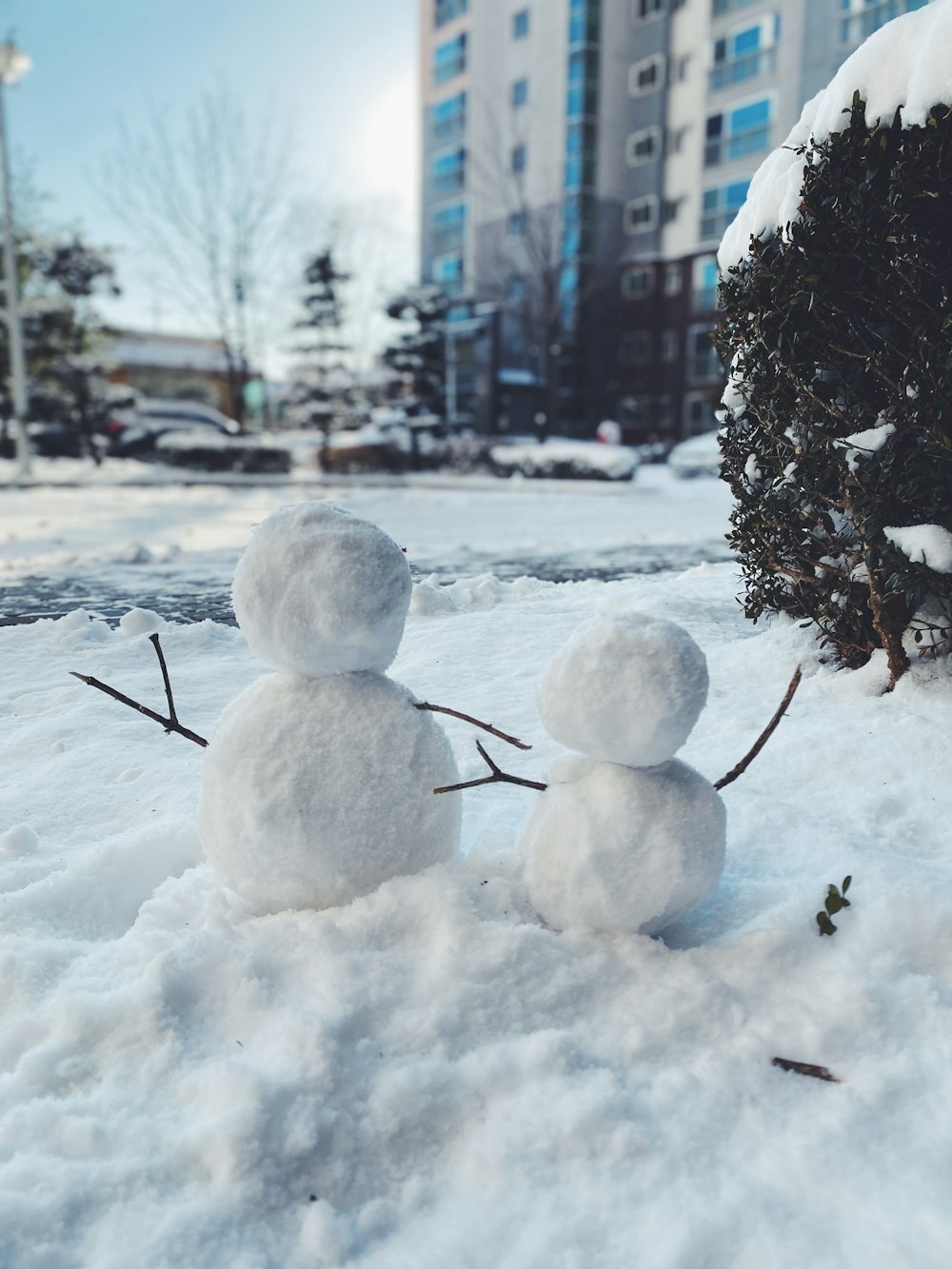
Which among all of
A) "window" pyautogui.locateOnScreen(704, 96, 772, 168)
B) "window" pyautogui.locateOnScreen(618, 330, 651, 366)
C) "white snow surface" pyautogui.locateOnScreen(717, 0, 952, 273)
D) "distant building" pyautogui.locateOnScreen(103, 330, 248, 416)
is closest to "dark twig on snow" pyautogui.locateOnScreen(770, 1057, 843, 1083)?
"white snow surface" pyautogui.locateOnScreen(717, 0, 952, 273)

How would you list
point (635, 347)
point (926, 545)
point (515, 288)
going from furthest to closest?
point (635, 347)
point (515, 288)
point (926, 545)

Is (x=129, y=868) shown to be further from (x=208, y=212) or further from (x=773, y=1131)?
(x=208, y=212)

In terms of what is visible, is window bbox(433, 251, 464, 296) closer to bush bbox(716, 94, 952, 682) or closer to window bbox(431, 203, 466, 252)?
window bbox(431, 203, 466, 252)

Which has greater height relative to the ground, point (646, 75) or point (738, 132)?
point (646, 75)

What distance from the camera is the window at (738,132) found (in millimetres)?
29375

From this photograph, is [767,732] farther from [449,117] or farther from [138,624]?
[449,117]

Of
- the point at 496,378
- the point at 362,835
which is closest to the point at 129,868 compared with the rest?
the point at 362,835

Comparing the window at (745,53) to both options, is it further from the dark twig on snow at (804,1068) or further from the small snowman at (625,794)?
the dark twig on snow at (804,1068)

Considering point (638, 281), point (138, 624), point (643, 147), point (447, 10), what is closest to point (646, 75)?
point (643, 147)

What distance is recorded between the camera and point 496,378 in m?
31.6

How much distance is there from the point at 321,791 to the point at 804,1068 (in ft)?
3.15

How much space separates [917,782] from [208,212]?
28.3 m

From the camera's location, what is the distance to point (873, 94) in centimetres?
271

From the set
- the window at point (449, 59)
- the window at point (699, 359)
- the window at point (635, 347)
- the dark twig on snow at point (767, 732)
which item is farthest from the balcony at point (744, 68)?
the dark twig on snow at point (767, 732)
